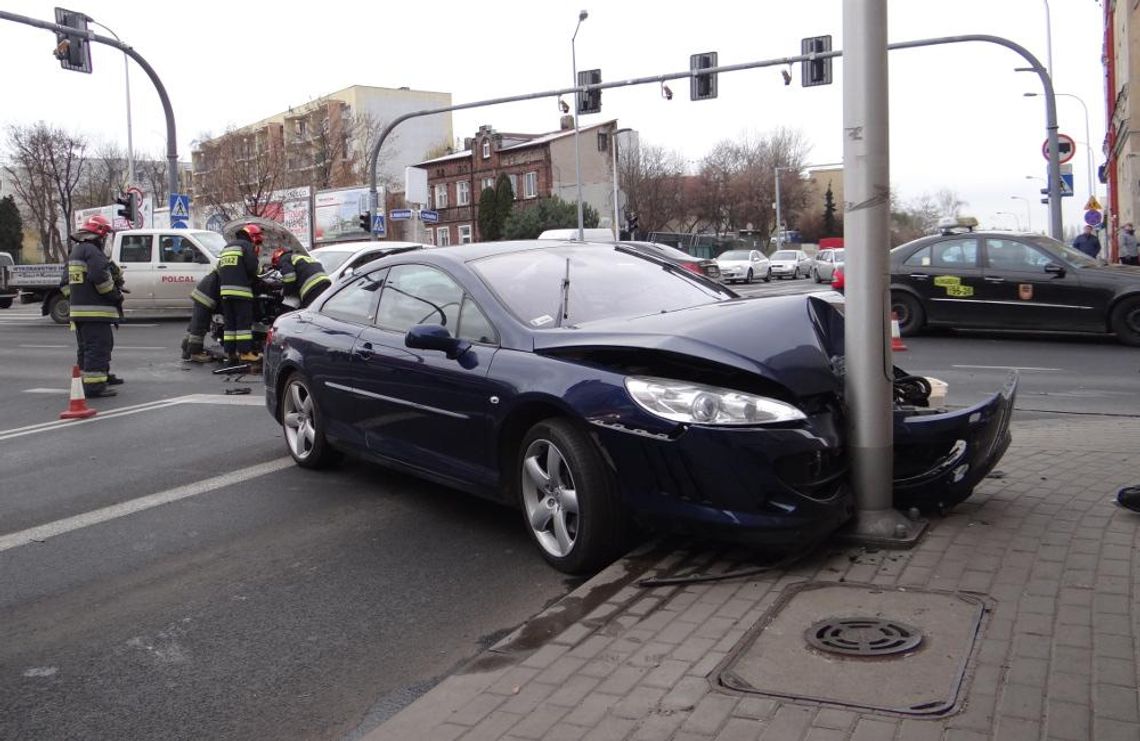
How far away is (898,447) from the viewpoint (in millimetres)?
4902

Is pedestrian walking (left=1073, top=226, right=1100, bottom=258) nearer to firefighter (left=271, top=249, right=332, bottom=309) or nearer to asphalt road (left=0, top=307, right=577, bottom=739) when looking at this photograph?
firefighter (left=271, top=249, right=332, bottom=309)

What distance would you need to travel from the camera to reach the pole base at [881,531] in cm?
452

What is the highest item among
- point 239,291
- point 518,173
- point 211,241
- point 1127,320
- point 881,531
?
point 518,173

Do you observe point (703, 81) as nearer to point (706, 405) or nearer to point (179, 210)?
point (179, 210)

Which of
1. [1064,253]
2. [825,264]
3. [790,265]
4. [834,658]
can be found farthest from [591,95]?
[834,658]

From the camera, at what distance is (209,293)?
13.7 m

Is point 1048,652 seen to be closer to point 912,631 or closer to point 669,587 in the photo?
point 912,631

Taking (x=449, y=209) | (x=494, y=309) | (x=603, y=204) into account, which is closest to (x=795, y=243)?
(x=603, y=204)

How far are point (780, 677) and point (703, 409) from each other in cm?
124

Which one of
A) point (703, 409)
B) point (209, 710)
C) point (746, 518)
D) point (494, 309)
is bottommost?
point (209, 710)

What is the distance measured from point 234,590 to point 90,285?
7.74 metres

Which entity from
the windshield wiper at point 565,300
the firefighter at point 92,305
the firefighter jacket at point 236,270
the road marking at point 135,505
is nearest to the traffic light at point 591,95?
the firefighter jacket at point 236,270

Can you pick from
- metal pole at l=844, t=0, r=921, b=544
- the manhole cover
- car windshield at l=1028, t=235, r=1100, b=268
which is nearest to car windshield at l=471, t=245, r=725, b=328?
metal pole at l=844, t=0, r=921, b=544

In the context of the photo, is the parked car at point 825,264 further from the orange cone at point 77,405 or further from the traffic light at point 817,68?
the orange cone at point 77,405
